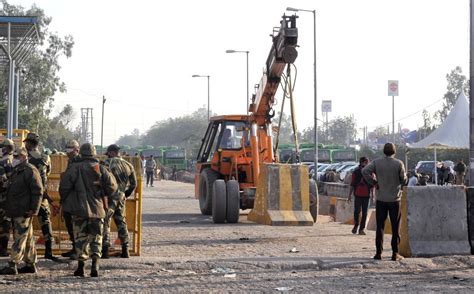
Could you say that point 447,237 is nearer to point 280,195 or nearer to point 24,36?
point 280,195

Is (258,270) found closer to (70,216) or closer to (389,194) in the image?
(389,194)

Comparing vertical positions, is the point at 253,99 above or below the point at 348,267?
above

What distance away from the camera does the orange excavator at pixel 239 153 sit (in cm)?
2017

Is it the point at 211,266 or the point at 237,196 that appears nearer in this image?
the point at 211,266

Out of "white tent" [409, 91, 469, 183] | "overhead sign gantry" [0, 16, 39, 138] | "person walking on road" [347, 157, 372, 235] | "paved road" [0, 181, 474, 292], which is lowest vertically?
"paved road" [0, 181, 474, 292]

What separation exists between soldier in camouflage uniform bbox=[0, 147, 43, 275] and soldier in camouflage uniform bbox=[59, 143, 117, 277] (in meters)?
0.35

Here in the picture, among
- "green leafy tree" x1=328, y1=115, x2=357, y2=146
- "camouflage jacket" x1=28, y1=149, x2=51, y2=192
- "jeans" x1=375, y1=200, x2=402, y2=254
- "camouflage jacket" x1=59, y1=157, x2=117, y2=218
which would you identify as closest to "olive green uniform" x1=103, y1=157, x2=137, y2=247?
"camouflage jacket" x1=28, y1=149, x2=51, y2=192

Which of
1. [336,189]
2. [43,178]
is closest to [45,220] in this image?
[43,178]

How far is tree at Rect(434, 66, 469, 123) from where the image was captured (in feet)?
316

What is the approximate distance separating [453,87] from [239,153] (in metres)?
80.5

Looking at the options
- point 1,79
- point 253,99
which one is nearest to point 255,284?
point 253,99

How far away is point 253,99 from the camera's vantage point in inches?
901

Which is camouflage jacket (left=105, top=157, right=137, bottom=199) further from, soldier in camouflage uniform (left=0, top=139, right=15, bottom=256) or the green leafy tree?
the green leafy tree

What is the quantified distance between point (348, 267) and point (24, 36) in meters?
27.1
